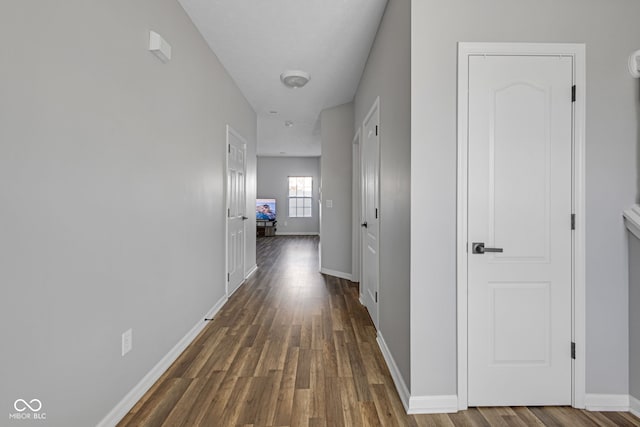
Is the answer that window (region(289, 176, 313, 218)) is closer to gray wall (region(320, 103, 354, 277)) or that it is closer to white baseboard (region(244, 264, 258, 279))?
white baseboard (region(244, 264, 258, 279))

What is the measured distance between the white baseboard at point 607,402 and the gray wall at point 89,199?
256cm

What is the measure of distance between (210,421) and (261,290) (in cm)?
258

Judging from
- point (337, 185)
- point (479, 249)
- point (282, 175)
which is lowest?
point (479, 249)

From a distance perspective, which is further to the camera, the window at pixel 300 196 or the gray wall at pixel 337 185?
the window at pixel 300 196

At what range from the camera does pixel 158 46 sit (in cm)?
206

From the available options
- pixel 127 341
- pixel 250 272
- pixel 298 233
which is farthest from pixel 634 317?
pixel 298 233

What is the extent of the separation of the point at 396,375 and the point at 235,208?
2.85 meters

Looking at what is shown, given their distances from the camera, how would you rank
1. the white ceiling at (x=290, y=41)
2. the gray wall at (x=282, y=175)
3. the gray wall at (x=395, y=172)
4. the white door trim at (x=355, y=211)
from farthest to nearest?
1. the gray wall at (x=282, y=175)
2. the white door trim at (x=355, y=211)
3. the white ceiling at (x=290, y=41)
4. the gray wall at (x=395, y=172)

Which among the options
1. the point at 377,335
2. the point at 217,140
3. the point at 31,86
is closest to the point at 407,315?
the point at 377,335

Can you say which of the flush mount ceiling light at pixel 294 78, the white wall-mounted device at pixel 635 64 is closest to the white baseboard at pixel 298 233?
the flush mount ceiling light at pixel 294 78

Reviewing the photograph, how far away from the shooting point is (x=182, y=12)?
252 cm

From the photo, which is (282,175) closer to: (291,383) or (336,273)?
(336,273)

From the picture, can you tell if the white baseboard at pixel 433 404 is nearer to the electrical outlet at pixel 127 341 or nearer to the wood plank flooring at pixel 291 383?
the wood plank flooring at pixel 291 383

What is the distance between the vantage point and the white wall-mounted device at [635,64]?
1.83 meters
